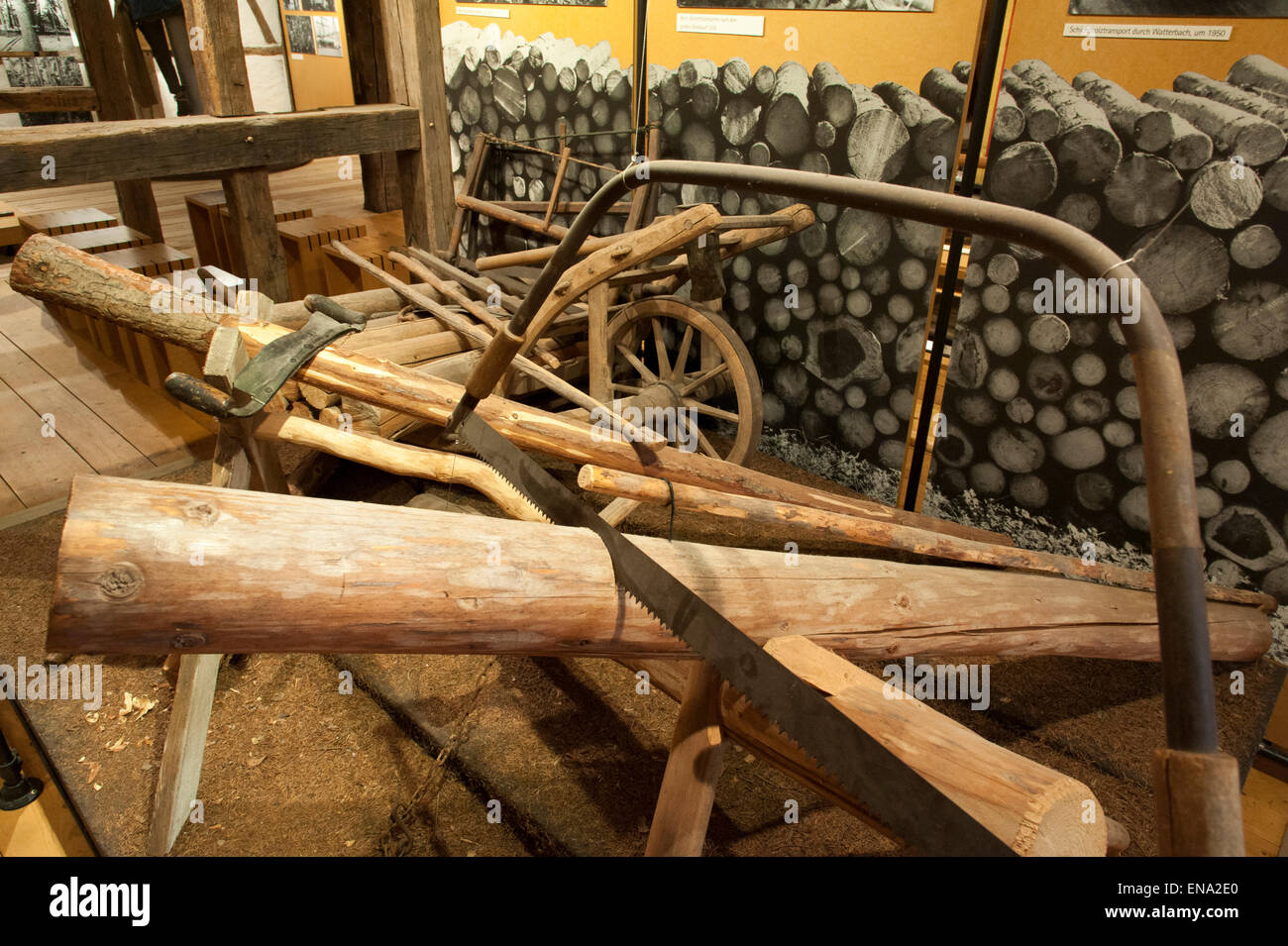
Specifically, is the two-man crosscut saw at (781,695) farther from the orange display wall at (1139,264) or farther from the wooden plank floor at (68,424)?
the wooden plank floor at (68,424)

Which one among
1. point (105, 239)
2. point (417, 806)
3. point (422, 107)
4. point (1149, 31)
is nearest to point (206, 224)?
point (105, 239)

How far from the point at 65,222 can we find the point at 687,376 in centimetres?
400

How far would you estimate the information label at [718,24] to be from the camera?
3.28 meters

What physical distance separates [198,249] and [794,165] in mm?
3858

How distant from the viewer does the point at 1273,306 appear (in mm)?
2354

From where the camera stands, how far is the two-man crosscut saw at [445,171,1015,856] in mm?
1137

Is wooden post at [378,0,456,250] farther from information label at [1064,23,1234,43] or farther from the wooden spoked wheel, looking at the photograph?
information label at [1064,23,1234,43]

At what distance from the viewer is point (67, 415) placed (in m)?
4.12

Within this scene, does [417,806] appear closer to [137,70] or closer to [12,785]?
[12,785]

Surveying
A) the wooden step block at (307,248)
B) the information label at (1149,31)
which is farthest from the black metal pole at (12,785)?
the information label at (1149,31)

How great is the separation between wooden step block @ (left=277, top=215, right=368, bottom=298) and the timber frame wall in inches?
23.1

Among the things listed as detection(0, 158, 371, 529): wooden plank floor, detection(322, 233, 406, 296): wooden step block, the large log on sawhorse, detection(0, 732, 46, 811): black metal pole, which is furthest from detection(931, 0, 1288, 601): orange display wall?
detection(0, 158, 371, 529): wooden plank floor

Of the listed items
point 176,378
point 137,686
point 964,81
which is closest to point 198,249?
point 137,686

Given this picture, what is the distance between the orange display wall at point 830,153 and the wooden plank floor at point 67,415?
2636 millimetres
